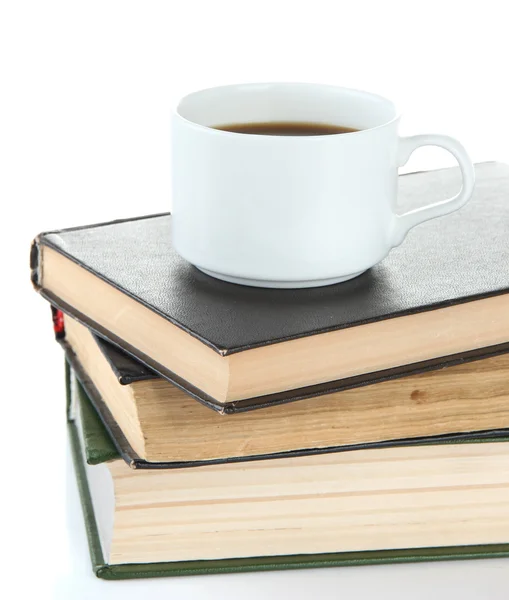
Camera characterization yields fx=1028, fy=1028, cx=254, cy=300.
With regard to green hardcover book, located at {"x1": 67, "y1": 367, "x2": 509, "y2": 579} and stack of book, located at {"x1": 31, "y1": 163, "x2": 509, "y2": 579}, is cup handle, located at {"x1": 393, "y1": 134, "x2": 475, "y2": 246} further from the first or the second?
green hardcover book, located at {"x1": 67, "y1": 367, "x2": 509, "y2": 579}

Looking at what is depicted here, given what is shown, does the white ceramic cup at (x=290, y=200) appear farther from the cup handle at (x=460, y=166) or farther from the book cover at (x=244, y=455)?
the book cover at (x=244, y=455)

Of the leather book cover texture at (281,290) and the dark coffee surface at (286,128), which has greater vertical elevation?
the dark coffee surface at (286,128)

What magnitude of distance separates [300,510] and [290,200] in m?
0.27

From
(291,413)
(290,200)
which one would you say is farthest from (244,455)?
(290,200)

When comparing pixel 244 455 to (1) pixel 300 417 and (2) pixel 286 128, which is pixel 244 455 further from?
(2) pixel 286 128

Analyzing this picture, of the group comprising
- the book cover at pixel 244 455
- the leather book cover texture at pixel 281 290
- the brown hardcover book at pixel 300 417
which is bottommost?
the book cover at pixel 244 455

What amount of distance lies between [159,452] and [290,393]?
0.12 meters

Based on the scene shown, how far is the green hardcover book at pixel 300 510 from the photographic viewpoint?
87 cm

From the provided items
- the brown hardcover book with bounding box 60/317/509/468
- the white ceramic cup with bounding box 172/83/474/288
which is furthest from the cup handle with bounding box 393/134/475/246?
→ the brown hardcover book with bounding box 60/317/509/468

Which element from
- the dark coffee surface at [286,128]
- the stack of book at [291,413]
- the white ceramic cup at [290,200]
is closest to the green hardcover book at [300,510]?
the stack of book at [291,413]

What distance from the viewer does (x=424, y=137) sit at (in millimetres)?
902

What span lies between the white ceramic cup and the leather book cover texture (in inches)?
0.9

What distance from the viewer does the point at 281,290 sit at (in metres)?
0.88

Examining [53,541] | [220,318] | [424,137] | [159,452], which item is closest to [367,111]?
[424,137]
